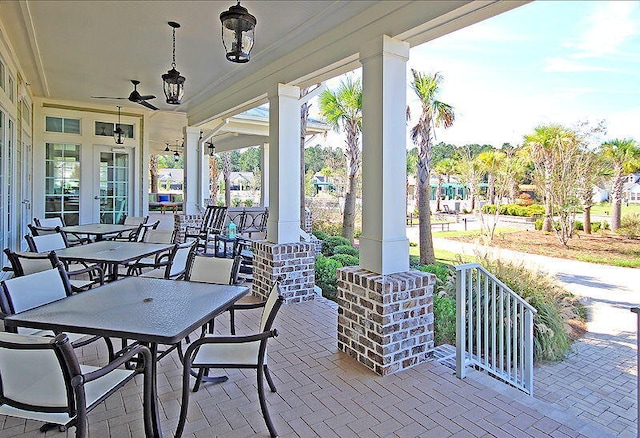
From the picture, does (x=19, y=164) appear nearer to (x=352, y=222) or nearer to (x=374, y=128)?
(x=374, y=128)

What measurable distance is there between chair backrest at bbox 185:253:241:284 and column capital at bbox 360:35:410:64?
6.70ft

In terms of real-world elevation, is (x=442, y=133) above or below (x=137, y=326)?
above

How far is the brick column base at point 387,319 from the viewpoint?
10.2ft

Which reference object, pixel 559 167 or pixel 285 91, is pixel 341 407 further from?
pixel 559 167

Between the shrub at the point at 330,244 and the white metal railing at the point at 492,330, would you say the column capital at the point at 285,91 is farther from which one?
the shrub at the point at 330,244

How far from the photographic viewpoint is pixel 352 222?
11.2 meters

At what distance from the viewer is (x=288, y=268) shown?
492 cm

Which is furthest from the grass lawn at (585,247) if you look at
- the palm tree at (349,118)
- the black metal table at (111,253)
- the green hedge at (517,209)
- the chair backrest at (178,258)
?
the black metal table at (111,253)

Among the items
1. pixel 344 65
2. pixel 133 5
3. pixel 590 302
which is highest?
pixel 133 5

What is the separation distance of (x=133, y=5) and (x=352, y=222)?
26.8 ft

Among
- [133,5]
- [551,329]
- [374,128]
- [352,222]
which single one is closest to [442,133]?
[352,222]

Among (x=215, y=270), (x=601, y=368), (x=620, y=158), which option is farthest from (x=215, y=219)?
(x=620, y=158)

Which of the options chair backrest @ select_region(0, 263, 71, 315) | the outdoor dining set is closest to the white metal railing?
the outdoor dining set

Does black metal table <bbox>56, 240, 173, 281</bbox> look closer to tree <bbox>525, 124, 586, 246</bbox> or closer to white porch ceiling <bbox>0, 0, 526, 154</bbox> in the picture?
white porch ceiling <bbox>0, 0, 526, 154</bbox>
